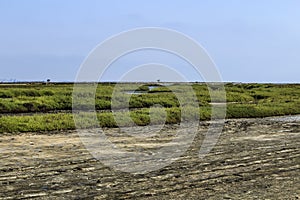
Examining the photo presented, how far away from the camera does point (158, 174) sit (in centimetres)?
1349

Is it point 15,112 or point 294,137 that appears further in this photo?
point 15,112

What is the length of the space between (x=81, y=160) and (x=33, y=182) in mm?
3687

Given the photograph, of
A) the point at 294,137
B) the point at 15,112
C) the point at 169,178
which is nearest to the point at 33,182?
the point at 169,178

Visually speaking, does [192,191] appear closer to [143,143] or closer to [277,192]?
[277,192]

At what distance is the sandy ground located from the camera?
1125cm

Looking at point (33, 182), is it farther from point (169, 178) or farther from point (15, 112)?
point (15, 112)

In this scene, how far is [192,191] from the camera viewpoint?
11.5 metres

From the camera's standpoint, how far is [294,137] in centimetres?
2319

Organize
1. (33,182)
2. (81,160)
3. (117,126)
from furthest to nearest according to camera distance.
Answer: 1. (117,126)
2. (81,160)
3. (33,182)

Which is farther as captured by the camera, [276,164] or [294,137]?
[294,137]

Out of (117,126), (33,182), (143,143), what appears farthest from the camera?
(117,126)

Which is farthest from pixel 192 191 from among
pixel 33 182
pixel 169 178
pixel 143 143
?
pixel 143 143

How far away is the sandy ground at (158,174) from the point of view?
1125 centimetres

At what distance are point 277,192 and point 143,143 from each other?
10.4 metres
